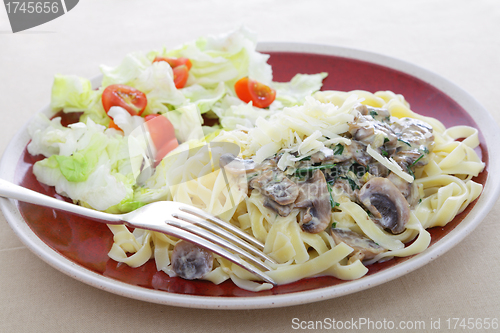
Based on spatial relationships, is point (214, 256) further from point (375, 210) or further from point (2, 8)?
point (2, 8)

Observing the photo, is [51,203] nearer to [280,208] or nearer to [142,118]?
[142,118]

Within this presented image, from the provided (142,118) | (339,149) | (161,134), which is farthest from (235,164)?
(142,118)

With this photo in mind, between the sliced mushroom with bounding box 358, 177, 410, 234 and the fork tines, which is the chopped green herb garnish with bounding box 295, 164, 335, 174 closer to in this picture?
the sliced mushroom with bounding box 358, 177, 410, 234

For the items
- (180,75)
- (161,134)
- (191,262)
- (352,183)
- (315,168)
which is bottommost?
(161,134)

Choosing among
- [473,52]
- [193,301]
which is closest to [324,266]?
[193,301]

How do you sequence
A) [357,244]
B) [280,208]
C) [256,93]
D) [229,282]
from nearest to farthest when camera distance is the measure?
[229,282], [357,244], [280,208], [256,93]

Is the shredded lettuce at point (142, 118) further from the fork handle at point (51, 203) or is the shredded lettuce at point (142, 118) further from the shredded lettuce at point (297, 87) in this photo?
the fork handle at point (51, 203)

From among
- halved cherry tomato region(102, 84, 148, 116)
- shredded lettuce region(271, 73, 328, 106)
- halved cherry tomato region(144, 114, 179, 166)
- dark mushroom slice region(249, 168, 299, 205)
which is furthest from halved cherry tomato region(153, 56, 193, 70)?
dark mushroom slice region(249, 168, 299, 205)
